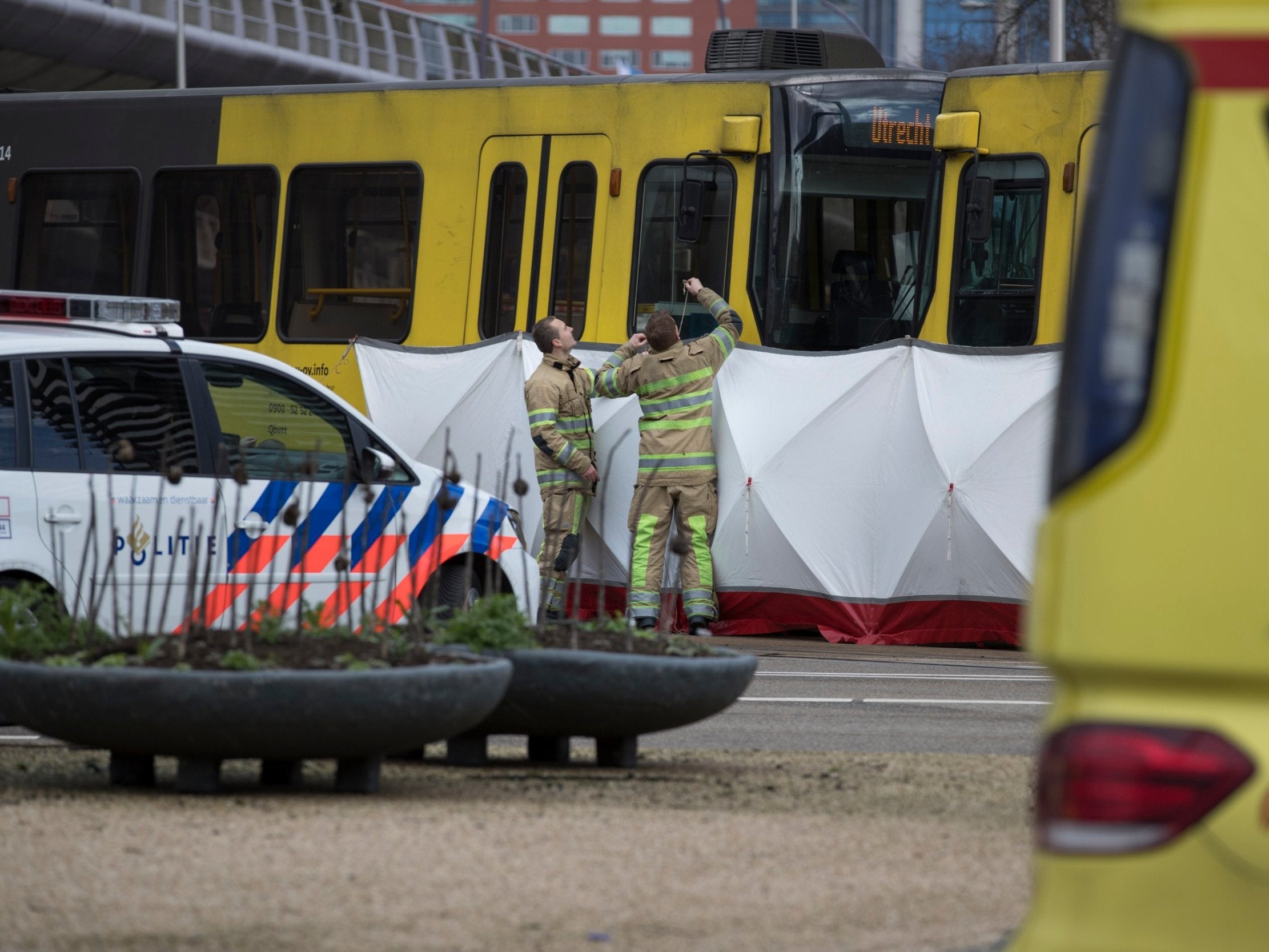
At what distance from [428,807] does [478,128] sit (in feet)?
29.5

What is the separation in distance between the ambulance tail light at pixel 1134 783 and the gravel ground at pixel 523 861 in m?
2.23

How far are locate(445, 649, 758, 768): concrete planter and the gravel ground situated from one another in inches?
7.7

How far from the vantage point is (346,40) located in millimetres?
48219

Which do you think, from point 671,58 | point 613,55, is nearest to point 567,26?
point 613,55

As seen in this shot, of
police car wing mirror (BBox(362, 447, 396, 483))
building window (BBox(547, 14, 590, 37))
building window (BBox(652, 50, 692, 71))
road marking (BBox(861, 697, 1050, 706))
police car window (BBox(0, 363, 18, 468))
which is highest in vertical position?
building window (BBox(547, 14, 590, 37))

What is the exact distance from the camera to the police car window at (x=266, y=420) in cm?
998

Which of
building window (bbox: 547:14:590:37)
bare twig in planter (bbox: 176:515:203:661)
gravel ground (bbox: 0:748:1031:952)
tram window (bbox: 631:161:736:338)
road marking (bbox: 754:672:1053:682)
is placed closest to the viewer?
gravel ground (bbox: 0:748:1031:952)

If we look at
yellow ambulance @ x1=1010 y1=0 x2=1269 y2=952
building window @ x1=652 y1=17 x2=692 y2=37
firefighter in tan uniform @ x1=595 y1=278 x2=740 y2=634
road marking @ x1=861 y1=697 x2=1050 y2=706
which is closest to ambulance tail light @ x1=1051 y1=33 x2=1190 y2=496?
yellow ambulance @ x1=1010 y1=0 x2=1269 y2=952

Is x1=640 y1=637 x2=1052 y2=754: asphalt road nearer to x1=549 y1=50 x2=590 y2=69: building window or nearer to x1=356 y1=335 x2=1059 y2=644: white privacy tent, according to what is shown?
x1=356 y1=335 x2=1059 y2=644: white privacy tent

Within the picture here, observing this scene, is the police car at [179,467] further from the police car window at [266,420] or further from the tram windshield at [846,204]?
the tram windshield at [846,204]

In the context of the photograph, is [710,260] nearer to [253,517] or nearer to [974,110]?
[974,110]

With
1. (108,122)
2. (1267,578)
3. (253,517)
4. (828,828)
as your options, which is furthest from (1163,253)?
(108,122)

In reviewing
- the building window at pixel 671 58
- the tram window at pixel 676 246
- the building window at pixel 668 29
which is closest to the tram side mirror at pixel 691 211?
the tram window at pixel 676 246

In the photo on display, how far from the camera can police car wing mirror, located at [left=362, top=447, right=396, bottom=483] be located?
34.3ft
